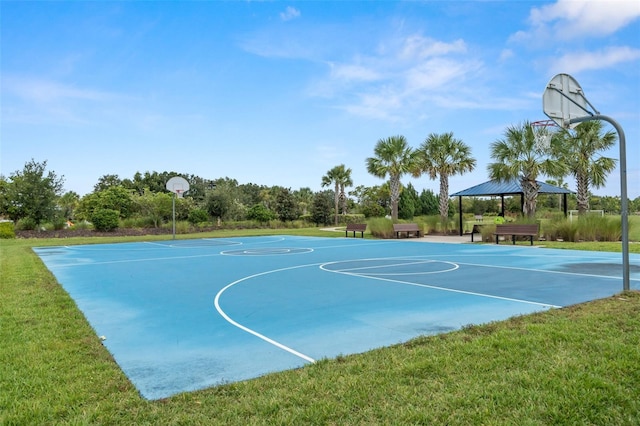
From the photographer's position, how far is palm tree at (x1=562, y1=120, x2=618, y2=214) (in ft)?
72.9

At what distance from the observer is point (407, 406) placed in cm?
326

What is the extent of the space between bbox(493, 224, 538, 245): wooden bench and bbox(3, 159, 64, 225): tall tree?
27.9 meters

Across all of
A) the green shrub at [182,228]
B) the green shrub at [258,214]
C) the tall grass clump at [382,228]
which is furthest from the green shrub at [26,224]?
the tall grass clump at [382,228]

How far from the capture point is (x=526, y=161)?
22.4 metres

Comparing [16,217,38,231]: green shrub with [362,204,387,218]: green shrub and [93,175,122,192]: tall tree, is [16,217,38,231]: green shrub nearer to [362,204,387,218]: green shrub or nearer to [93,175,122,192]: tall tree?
[362,204,387,218]: green shrub

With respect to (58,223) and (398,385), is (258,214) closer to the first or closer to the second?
(58,223)

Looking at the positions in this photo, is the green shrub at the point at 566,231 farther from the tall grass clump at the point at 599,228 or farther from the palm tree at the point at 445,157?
the palm tree at the point at 445,157

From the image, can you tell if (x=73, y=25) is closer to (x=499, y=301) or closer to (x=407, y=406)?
(x=499, y=301)

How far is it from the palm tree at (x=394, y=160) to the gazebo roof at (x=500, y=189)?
4142mm

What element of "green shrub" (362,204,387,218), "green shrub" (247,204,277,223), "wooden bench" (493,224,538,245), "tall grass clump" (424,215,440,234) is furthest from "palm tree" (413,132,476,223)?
"green shrub" (362,204,387,218)

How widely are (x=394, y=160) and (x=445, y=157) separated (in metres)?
3.43

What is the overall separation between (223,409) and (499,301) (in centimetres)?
535

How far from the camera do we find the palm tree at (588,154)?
875 inches

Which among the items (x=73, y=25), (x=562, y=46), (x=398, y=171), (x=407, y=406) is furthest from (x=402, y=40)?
(x=407, y=406)
